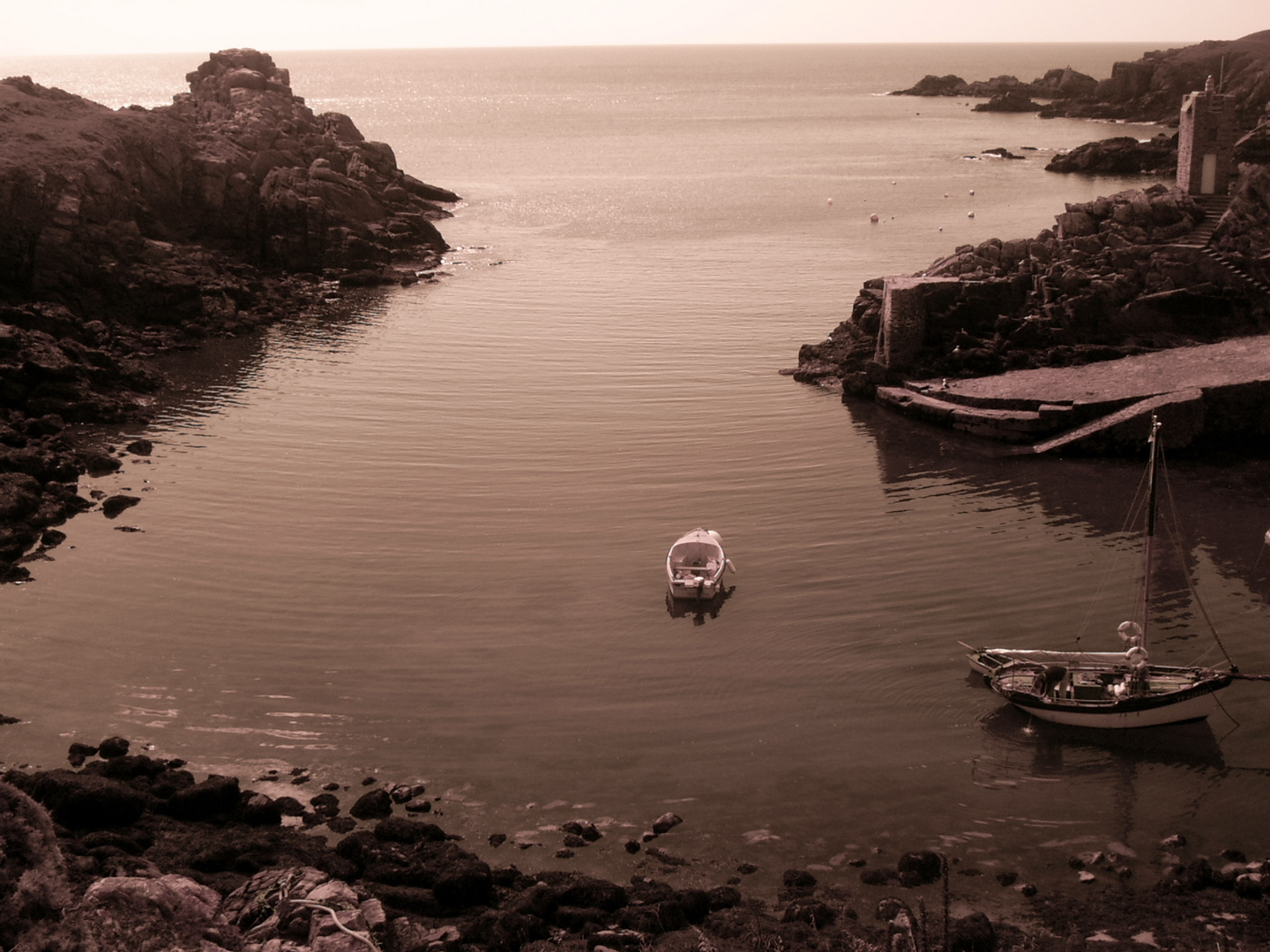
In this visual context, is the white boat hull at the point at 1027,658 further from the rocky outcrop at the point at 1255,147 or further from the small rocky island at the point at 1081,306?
the rocky outcrop at the point at 1255,147

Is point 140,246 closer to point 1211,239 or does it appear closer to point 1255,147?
point 1211,239

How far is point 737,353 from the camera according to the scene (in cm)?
3534

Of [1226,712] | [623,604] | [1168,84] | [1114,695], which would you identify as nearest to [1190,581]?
[1226,712]

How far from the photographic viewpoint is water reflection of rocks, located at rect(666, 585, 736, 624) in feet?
65.0

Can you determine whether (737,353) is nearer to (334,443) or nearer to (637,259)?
(334,443)

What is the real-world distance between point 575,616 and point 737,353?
17.1 meters

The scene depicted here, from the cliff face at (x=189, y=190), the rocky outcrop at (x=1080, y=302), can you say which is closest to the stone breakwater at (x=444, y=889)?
the rocky outcrop at (x=1080, y=302)

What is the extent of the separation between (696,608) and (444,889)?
328 inches

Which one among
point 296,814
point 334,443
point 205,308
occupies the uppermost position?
point 205,308

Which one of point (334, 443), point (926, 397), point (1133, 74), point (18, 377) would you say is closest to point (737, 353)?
point (926, 397)

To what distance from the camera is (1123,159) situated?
73000mm

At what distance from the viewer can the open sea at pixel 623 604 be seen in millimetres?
15133

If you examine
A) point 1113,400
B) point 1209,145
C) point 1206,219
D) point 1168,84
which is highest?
point 1168,84

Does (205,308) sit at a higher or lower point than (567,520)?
higher
